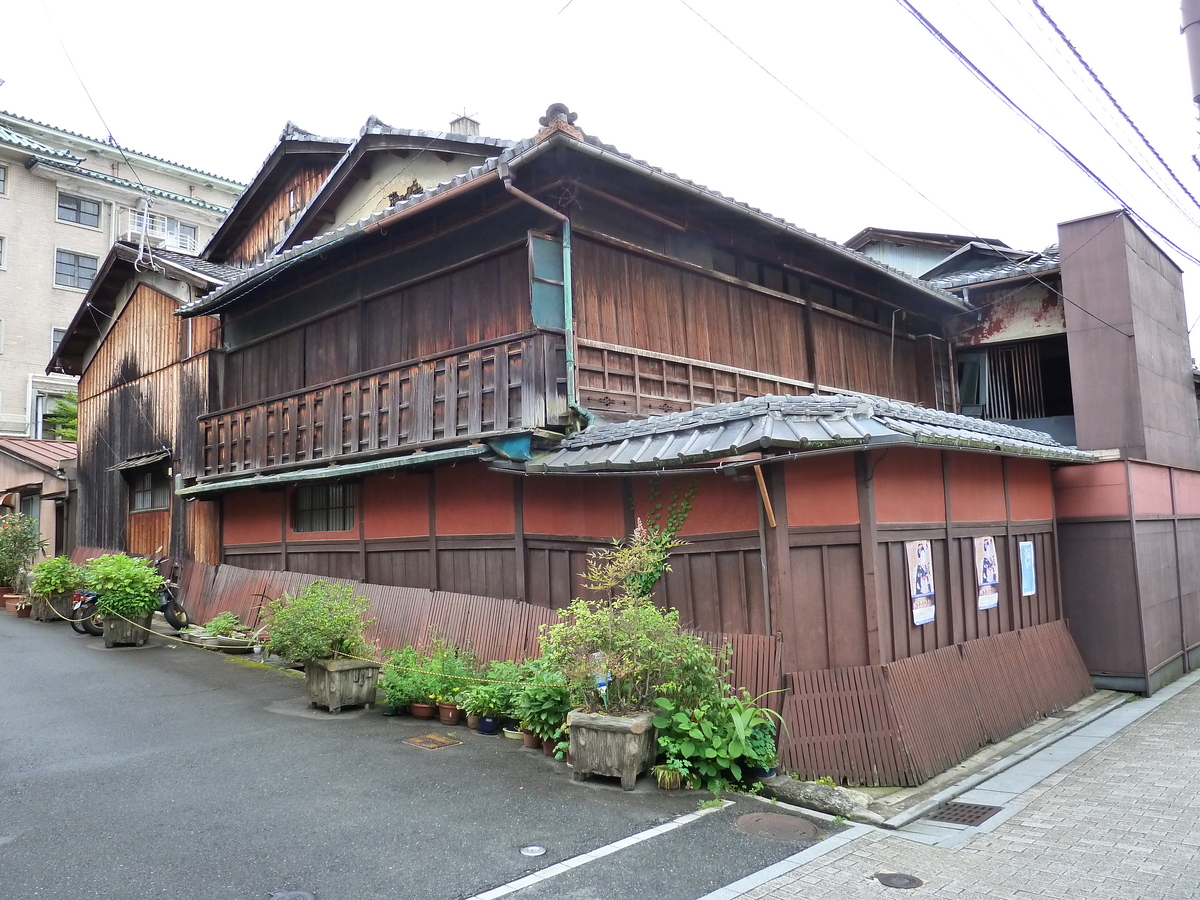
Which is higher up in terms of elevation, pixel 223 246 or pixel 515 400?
pixel 223 246

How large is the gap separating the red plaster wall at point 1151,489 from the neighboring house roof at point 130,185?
108 ft

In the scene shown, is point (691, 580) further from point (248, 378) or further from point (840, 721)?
point (248, 378)

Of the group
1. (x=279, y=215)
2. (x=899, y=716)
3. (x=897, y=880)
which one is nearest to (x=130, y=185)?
(x=279, y=215)

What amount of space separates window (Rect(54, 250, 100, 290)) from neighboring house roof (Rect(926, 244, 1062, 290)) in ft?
106

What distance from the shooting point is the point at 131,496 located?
67.1 ft

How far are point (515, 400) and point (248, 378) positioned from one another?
29.0 ft

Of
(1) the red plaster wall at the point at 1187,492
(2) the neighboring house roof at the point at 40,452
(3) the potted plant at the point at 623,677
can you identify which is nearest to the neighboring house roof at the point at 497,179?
(1) the red plaster wall at the point at 1187,492

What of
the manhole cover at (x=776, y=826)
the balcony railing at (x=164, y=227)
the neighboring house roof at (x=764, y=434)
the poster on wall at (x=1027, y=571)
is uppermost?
the balcony railing at (x=164, y=227)

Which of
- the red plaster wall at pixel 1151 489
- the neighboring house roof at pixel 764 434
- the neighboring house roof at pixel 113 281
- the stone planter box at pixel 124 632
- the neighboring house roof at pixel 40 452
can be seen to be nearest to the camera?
the neighboring house roof at pixel 764 434

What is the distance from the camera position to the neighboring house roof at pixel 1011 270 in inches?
607

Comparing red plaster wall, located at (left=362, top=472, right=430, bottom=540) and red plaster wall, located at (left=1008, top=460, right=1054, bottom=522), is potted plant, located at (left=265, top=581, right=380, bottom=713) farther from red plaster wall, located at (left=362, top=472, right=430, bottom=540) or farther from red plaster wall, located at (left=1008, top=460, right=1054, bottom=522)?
red plaster wall, located at (left=1008, top=460, right=1054, bottom=522)

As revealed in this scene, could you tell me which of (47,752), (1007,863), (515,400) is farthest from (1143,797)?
(47,752)

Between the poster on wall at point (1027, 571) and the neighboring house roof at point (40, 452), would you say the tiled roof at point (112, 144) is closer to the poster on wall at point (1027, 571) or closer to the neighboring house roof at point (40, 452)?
the neighboring house roof at point (40, 452)

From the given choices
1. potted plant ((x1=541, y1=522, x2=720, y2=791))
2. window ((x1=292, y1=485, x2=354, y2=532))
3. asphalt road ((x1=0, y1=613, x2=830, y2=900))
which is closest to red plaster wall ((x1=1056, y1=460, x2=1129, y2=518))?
potted plant ((x1=541, y1=522, x2=720, y2=791))
